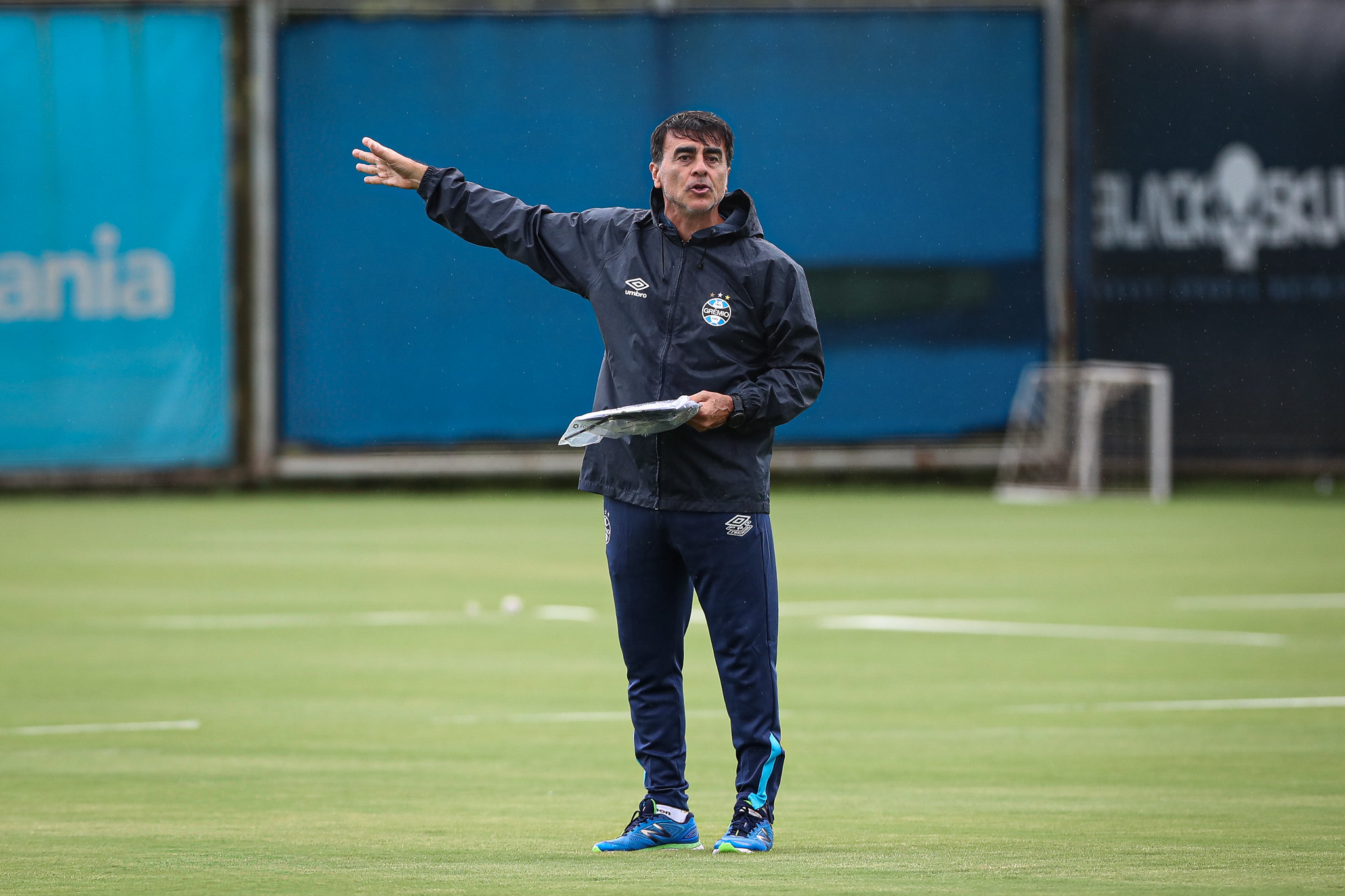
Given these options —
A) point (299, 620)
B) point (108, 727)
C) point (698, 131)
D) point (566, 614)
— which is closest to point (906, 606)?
point (566, 614)

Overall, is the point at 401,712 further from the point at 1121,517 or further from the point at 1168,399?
the point at 1168,399

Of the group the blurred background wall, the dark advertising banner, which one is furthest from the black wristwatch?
the dark advertising banner

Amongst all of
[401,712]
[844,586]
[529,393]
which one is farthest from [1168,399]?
[401,712]

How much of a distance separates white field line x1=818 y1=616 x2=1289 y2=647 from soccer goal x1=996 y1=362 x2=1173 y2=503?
10733mm

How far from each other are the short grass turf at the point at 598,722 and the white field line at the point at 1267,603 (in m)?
0.16

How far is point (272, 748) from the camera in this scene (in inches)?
364

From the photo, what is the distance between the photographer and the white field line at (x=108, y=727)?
9.79 meters

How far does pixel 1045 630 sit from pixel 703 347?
300 inches

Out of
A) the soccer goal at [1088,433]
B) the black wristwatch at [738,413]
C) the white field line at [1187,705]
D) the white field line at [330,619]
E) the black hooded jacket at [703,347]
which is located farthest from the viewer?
the soccer goal at [1088,433]

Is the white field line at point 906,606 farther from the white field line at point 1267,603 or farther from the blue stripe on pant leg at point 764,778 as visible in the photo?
the blue stripe on pant leg at point 764,778

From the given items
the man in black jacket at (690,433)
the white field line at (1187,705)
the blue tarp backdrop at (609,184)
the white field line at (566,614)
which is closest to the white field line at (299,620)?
the white field line at (566,614)

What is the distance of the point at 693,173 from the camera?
249 inches

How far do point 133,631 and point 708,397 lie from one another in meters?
8.38

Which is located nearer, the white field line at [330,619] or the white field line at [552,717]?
the white field line at [552,717]
